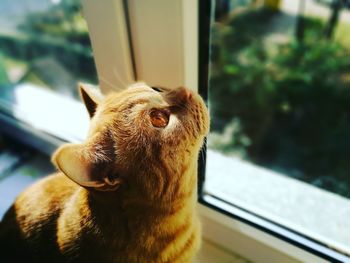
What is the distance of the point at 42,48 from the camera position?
1093mm

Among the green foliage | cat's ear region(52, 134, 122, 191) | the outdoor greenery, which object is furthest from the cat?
the outdoor greenery

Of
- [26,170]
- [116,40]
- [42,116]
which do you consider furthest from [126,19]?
[26,170]

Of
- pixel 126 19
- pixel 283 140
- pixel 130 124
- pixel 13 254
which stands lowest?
pixel 283 140

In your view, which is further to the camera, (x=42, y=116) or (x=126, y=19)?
(x=42, y=116)

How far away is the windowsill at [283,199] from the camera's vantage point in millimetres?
783

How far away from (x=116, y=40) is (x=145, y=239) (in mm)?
363

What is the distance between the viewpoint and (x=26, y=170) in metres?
1.05

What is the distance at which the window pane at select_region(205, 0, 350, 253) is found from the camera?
0.99 meters

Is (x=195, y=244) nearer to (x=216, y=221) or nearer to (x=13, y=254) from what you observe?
(x=216, y=221)

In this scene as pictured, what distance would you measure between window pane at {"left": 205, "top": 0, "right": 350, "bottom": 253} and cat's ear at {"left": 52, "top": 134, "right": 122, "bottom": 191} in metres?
0.43

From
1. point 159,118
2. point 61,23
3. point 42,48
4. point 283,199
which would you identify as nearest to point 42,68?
point 42,48

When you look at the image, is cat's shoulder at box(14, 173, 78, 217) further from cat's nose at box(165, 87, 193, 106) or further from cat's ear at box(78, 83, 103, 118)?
cat's nose at box(165, 87, 193, 106)

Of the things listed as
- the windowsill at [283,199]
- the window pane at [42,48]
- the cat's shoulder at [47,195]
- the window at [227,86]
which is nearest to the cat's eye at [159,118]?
the window at [227,86]

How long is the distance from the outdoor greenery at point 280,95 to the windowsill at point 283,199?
0.15 meters
